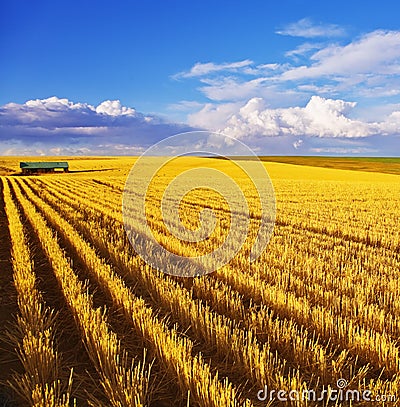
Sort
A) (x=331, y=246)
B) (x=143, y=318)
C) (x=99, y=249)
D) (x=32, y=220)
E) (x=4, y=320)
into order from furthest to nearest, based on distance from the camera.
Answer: (x=32, y=220), (x=331, y=246), (x=99, y=249), (x=4, y=320), (x=143, y=318)

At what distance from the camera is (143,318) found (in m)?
5.64

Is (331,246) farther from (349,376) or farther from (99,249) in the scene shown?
(349,376)

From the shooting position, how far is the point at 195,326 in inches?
221

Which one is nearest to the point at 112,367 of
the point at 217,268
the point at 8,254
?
the point at 217,268

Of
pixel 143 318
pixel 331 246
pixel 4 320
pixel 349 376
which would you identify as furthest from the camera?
pixel 331 246

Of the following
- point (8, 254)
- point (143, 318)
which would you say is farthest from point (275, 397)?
point (8, 254)

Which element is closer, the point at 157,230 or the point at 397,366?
the point at 397,366

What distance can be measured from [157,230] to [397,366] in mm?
9227

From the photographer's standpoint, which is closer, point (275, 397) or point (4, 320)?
point (275, 397)

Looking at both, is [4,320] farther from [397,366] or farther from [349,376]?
[397,366]

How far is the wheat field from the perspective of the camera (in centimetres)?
425

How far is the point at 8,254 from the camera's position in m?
10.5

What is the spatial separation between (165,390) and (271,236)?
8468 mm

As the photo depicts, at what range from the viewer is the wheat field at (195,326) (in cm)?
425
